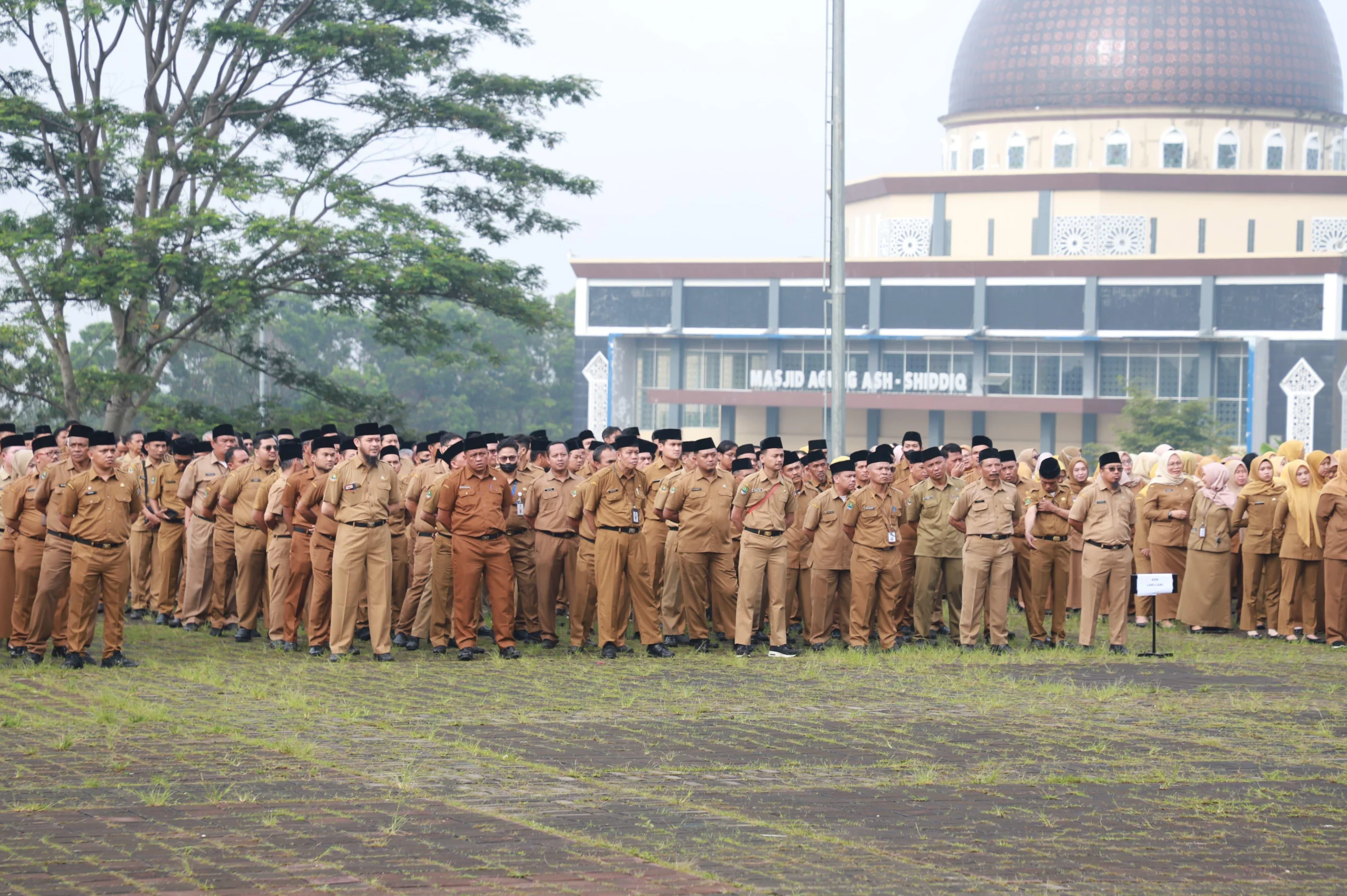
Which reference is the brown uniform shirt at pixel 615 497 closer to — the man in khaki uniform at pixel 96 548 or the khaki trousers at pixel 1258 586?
the man in khaki uniform at pixel 96 548

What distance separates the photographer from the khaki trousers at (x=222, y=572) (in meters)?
13.8

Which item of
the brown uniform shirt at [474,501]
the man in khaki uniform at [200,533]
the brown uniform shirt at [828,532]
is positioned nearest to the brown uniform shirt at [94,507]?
the brown uniform shirt at [474,501]

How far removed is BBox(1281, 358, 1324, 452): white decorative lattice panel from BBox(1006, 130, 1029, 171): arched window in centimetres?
1384

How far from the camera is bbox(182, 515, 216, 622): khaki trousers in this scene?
14117 mm

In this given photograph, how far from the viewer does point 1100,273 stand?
2200 inches

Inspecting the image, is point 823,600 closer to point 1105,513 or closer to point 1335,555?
point 1105,513

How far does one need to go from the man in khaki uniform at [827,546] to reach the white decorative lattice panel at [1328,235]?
1981 inches

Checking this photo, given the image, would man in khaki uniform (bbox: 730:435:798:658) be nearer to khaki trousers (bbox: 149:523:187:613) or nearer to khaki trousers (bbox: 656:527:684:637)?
khaki trousers (bbox: 656:527:684:637)

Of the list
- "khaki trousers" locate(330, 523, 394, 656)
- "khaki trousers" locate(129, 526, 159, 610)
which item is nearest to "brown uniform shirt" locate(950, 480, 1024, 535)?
"khaki trousers" locate(330, 523, 394, 656)

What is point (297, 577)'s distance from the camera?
12.3 meters

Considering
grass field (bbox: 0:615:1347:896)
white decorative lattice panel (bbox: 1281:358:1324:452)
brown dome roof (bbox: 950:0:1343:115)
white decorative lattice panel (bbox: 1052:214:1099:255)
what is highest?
brown dome roof (bbox: 950:0:1343:115)

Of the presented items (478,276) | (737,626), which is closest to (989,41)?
(478,276)

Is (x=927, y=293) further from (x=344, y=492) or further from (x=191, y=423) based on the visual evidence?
(x=344, y=492)

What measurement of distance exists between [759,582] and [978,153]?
5392 centimetres
